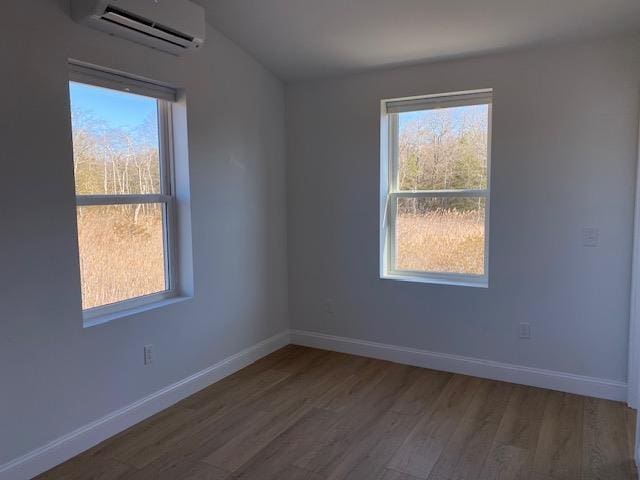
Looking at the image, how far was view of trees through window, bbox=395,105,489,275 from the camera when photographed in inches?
142

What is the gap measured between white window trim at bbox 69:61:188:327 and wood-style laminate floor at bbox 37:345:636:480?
28.2 inches

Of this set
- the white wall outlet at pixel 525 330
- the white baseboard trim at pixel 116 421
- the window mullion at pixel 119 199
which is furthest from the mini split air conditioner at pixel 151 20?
the white wall outlet at pixel 525 330

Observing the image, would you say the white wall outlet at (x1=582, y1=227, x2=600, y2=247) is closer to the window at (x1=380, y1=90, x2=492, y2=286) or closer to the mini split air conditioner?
the window at (x1=380, y1=90, x2=492, y2=286)

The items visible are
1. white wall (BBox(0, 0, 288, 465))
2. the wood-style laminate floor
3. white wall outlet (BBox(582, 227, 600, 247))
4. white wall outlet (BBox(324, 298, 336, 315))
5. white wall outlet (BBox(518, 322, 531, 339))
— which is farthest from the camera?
white wall outlet (BBox(324, 298, 336, 315))

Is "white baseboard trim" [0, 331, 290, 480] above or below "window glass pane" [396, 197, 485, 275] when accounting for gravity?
below

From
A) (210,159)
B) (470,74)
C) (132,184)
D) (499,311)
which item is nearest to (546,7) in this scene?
(470,74)

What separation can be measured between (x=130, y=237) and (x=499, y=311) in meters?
2.62

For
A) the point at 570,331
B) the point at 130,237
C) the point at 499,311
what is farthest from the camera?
the point at 499,311

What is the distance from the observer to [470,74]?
3428mm

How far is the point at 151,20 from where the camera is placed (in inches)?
104

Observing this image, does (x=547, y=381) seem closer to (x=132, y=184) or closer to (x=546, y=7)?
(x=546, y=7)

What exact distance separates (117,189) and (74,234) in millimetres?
494

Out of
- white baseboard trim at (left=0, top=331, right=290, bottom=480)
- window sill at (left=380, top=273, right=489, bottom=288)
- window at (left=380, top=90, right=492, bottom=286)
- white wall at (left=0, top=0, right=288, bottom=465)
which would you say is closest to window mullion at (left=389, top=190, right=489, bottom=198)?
window at (left=380, top=90, right=492, bottom=286)

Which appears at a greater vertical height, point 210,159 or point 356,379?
point 210,159
